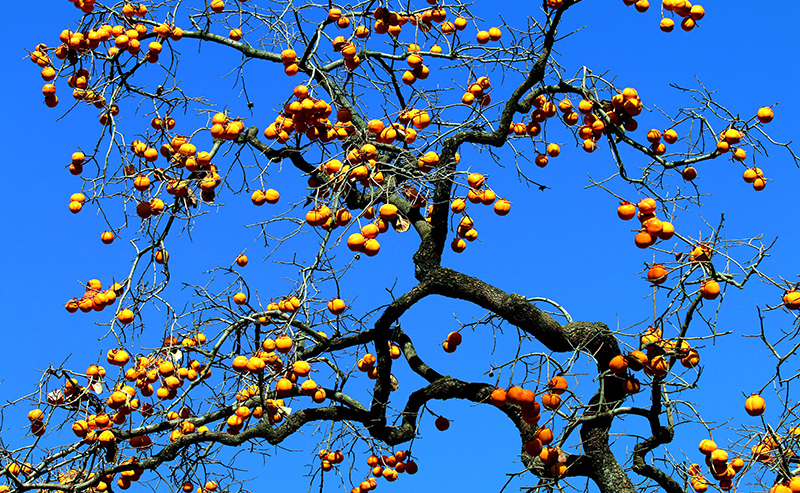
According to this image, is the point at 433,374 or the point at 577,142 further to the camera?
the point at 577,142

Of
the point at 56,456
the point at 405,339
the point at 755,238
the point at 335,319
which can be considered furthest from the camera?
the point at 405,339

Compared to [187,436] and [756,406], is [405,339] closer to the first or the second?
[187,436]

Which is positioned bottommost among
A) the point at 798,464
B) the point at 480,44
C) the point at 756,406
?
the point at 798,464

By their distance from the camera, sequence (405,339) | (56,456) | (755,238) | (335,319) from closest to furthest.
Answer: (755,238) → (335,319) → (56,456) → (405,339)

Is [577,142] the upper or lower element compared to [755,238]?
upper

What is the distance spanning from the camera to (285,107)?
4.30 meters

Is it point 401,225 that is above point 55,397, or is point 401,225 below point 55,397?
above

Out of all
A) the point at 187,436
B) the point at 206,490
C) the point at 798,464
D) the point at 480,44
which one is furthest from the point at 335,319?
the point at 798,464

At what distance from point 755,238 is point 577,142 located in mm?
1781

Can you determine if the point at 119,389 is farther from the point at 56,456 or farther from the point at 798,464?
the point at 798,464

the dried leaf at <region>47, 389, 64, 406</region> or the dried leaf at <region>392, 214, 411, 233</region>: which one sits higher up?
the dried leaf at <region>392, 214, 411, 233</region>

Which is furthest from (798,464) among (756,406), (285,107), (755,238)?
(285,107)

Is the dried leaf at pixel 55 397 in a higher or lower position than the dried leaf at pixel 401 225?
lower

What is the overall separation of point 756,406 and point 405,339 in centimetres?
217
